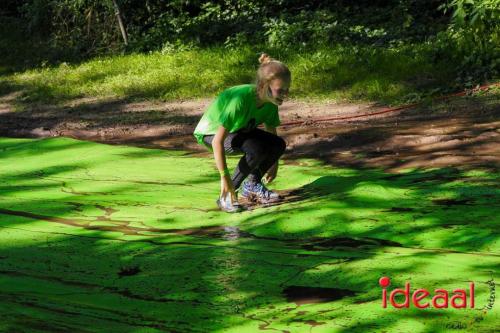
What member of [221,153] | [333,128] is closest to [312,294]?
[221,153]

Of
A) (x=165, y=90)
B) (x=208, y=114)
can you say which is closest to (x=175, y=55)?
(x=165, y=90)

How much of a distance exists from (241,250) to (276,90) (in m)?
0.99

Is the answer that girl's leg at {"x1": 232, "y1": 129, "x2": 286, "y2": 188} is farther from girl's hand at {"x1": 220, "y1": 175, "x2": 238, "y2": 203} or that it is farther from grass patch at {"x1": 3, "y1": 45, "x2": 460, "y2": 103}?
grass patch at {"x1": 3, "y1": 45, "x2": 460, "y2": 103}

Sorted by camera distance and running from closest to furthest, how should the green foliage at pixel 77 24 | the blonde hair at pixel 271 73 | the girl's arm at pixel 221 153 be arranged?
the blonde hair at pixel 271 73 → the girl's arm at pixel 221 153 → the green foliage at pixel 77 24

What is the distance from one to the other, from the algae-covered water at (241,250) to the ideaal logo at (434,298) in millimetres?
34

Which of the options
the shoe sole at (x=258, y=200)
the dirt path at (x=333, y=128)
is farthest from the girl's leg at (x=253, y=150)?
the dirt path at (x=333, y=128)

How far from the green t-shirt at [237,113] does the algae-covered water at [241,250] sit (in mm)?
529

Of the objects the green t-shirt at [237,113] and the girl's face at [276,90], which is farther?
the green t-shirt at [237,113]

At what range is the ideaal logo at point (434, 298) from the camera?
3.65 meters

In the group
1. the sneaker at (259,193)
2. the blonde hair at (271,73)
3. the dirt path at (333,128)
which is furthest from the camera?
the dirt path at (333,128)

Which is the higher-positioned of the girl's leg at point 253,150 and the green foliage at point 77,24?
the green foliage at point 77,24

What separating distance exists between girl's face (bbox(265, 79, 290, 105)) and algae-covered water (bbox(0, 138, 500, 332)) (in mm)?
696

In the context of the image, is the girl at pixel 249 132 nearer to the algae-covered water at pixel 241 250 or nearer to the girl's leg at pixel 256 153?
the girl's leg at pixel 256 153

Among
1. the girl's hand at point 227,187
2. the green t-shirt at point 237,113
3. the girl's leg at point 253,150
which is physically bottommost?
the girl's hand at point 227,187
